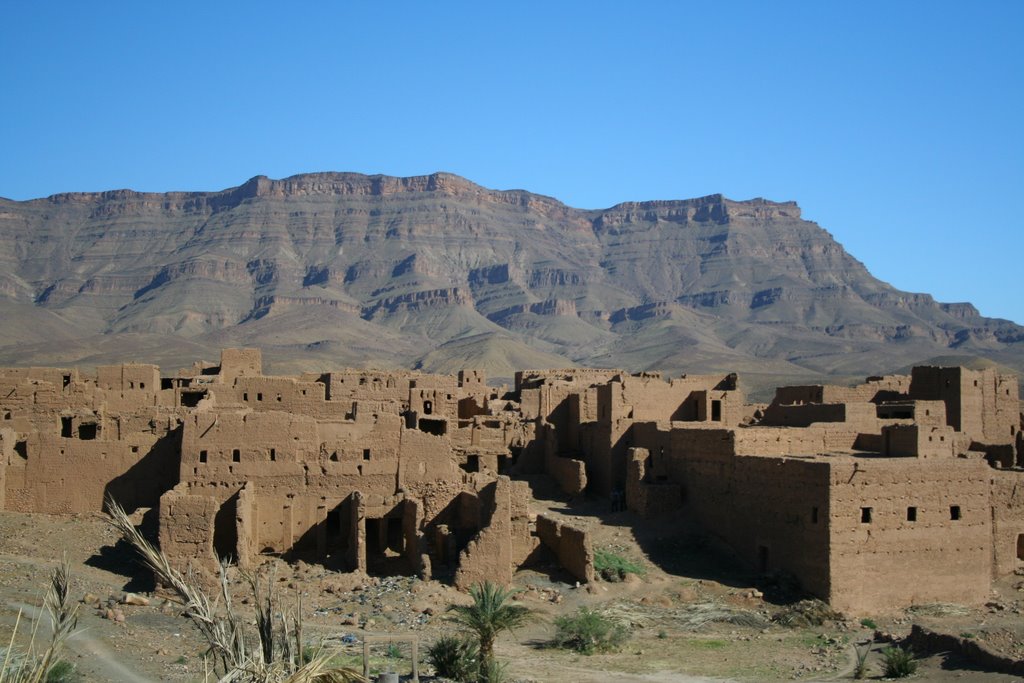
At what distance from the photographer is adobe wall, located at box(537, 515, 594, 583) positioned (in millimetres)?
27844

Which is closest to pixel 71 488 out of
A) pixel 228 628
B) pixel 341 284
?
pixel 228 628

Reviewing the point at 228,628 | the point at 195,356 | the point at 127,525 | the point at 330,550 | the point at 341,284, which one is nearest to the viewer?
the point at 127,525

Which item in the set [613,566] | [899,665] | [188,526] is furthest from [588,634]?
[188,526]

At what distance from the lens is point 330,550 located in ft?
97.1

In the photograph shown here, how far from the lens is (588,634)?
23.8 m

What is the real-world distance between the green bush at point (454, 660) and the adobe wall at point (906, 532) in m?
10.4

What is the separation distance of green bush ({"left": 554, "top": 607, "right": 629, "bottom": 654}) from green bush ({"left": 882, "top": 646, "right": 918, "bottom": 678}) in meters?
5.14

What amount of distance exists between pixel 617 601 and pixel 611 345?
147 m

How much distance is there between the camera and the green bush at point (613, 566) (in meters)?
28.5

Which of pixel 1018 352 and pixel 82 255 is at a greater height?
pixel 82 255

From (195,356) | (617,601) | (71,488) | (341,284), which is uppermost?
(341,284)

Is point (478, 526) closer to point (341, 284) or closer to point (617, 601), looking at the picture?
point (617, 601)

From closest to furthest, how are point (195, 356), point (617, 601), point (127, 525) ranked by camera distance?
point (127, 525) < point (617, 601) < point (195, 356)

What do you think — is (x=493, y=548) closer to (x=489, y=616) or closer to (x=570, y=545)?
(x=570, y=545)
